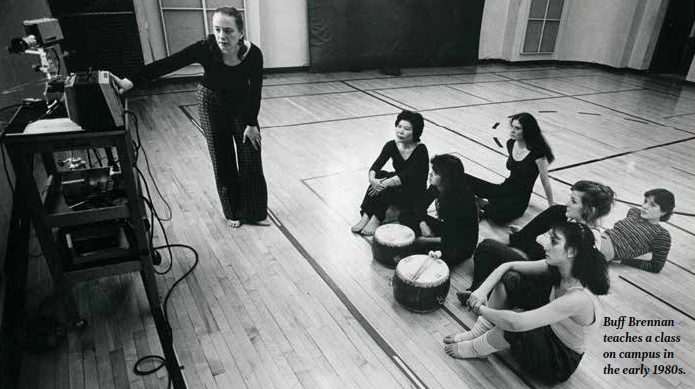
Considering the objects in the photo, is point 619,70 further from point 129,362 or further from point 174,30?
point 129,362

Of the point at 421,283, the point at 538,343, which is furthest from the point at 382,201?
the point at 538,343

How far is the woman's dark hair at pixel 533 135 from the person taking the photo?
3.39 m

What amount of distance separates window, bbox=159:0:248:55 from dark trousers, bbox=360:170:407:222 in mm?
5567

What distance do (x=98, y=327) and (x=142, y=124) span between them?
378cm

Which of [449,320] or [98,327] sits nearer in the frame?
[98,327]

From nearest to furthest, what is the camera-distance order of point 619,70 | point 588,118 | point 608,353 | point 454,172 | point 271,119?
point 608,353, point 454,172, point 271,119, point 588,118, point 619,70

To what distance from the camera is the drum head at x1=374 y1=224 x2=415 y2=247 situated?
2809 millimetres

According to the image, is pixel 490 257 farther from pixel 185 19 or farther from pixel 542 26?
pixel 542 26

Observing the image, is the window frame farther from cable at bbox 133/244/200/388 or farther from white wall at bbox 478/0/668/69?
cable at bbox 133/244/200/388

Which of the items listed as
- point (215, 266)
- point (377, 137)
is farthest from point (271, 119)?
point (215, 266)

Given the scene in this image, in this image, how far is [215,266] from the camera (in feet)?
9.39

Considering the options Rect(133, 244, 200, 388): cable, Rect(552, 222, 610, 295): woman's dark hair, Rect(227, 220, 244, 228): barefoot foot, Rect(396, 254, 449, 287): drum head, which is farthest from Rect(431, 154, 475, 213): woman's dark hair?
Rect(133, 244, 200, 388): cable

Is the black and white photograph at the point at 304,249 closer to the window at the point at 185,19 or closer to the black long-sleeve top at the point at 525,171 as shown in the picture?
the black long-sleeve top at the point at 525,171

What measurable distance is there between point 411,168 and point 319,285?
1.08 metres
